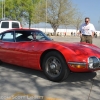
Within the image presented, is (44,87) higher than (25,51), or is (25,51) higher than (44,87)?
(25,51)

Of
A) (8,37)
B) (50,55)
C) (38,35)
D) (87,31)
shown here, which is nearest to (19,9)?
(87,31)

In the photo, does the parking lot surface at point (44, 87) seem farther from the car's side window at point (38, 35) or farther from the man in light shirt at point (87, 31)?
the man in light shirt at point (87, 31)

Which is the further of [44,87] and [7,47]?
[7,47]

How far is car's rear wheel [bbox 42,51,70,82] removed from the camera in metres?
5.16

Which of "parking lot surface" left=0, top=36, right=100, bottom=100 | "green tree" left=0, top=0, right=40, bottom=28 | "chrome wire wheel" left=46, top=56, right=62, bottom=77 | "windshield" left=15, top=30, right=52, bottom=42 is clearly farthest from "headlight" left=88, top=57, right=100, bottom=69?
"green tree" left=0, top=0, right=40, bottom=28

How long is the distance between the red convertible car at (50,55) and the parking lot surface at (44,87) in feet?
0.98

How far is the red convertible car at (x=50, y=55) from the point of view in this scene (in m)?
5.02

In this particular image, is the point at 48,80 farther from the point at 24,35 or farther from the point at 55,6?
the point at 55,6

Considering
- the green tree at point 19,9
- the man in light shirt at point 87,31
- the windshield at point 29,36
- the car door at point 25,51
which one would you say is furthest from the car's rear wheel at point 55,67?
the green tree at point 19,9

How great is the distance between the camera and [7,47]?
6.59 m

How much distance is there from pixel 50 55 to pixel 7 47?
5.63 ft

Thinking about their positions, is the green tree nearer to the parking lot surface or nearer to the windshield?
the windshield

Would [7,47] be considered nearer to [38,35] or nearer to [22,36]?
[22,36]

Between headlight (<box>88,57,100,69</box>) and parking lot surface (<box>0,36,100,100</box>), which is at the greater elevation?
headlight (<box>88,57,100,69</box>)
